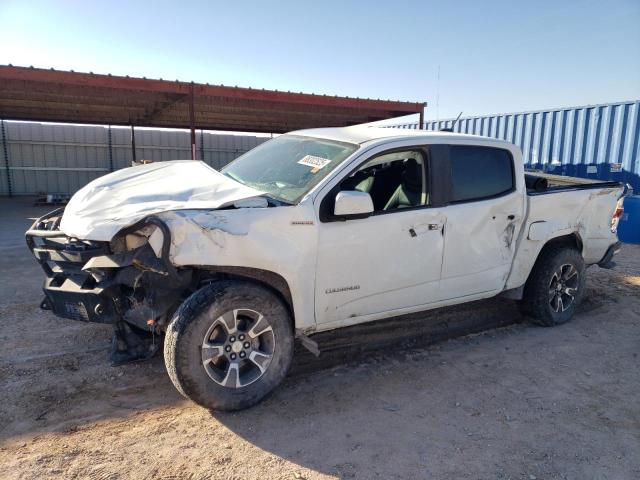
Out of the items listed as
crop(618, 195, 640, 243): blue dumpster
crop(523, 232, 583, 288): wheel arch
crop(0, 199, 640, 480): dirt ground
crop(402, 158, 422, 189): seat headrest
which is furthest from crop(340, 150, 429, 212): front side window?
crop(618, 195, 640, 243): blue dumpster

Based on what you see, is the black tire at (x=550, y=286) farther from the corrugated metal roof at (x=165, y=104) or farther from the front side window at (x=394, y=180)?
the corrugated metal roof at (x=165, y=104)

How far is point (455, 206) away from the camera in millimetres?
3895

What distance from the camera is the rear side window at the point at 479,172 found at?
4.00 m

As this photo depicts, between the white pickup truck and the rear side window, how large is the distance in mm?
14

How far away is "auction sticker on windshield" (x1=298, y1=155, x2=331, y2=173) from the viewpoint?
3532 mm

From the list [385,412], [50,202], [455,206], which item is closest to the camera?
[385,412]

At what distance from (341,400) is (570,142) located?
38.9 ft

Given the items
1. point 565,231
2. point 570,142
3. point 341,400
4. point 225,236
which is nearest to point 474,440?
point 341,400

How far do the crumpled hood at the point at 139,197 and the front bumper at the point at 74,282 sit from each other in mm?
118

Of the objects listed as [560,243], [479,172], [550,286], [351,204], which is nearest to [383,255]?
[351,204]

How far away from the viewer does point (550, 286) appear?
4.75m

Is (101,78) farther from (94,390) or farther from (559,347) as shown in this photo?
(559,347)

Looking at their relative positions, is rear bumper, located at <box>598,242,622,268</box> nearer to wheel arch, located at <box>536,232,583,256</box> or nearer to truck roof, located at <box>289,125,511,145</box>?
wheel arch, located at <box>536,232,583,256</box>

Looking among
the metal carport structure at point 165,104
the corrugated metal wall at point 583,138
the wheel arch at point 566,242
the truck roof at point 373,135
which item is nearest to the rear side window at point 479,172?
the truck roof at point 373,135
